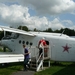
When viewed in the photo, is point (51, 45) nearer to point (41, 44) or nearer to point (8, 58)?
point (41, 44)

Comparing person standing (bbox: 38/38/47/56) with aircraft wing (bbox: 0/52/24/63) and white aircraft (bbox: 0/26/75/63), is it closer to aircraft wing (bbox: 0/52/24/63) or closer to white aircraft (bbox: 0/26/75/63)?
white aircraft (bbox: 0/26/75/63)

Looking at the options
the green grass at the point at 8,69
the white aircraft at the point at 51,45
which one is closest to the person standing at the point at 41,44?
the white aircraft at the point at 51,45

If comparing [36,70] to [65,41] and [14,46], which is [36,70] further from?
[14,46]

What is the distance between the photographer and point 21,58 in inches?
640

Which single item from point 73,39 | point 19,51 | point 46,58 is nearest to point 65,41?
point 73,39

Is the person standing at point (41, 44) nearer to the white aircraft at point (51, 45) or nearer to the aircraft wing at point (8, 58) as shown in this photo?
the white aircraft at point (51, 45)

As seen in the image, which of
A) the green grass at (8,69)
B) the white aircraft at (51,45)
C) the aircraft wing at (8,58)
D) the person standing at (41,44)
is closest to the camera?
the green grass at (8,69)

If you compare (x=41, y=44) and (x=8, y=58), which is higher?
(x=41, y=44)

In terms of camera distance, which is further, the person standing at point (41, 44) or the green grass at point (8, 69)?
the person standing at point (41, 44)

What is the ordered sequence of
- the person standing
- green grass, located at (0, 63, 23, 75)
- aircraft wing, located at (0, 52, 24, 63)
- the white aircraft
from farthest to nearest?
the person standing < the white aircraft < aircraft wing, located at (0, 52, 24, 63) < green grass, located at (0, 63, 23, 75)

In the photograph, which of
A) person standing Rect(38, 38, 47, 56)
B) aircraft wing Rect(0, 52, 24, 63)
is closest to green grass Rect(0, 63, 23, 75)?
aircraft wing Rect(0, 52, 24, 63)

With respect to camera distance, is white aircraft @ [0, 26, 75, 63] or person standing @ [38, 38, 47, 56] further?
person standing @ [38, 38, 47, 56]

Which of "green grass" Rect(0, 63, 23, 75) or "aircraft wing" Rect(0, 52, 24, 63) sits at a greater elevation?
"aircraft wing" Rect(0, 52, 24, 63)

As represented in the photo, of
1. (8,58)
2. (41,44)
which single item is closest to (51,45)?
(41,44)
